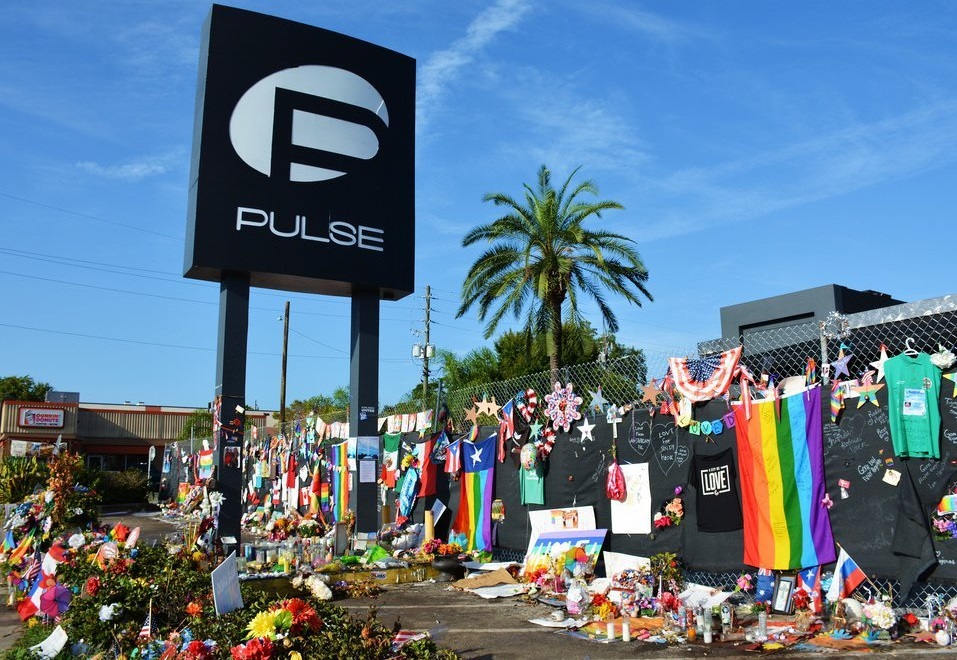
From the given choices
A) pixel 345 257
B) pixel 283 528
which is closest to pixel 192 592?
pixel 345 257

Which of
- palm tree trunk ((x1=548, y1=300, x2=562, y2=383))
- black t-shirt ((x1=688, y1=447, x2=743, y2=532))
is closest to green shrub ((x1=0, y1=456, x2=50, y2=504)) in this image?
black t-shirt ((x1=688, y1=447, x2=743, y2=532))

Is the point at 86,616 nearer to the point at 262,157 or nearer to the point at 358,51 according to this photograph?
the point at 262,157

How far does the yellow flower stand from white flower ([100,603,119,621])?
7.50 ft

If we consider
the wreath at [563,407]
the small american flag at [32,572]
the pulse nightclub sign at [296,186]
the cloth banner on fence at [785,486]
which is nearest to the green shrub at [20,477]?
the small american flag at [32,572]

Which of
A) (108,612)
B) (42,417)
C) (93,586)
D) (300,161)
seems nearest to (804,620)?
(108,612)

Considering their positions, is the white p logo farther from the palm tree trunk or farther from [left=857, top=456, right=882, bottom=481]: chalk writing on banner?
[left=857, top=456, right=882, bottom=481]: chalk writing on banner

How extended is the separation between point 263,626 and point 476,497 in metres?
9.64

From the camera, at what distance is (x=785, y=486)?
336 inches

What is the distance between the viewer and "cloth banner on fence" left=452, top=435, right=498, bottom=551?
43.6ft

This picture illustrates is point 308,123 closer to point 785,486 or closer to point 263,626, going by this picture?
point 785,486

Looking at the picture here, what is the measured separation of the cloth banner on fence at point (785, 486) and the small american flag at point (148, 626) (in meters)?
6.24

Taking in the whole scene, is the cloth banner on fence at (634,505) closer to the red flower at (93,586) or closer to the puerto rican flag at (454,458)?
the puerto rican flag at (454,458)

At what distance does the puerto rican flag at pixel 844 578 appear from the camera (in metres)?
7.78

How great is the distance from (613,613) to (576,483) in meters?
2.87
